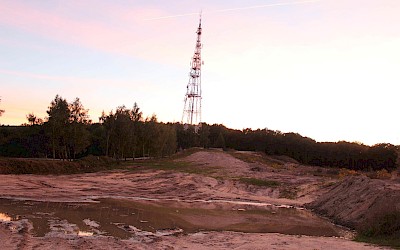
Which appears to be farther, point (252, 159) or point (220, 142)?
point (220, 142)

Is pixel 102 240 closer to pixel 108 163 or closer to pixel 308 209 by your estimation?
pixel 308 209

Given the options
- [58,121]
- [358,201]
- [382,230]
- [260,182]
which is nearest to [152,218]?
[382,230]

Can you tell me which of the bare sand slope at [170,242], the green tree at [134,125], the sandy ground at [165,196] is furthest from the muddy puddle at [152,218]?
the green tree at [134,125]

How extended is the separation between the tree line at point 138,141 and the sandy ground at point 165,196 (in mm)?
14854

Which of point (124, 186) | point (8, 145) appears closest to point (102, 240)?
point (124, 186)

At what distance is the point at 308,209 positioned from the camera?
26.8 metres

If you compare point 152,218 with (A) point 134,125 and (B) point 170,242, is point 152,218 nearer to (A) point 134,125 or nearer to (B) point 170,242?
(B) point 170,242

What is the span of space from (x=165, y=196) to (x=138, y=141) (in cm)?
4118

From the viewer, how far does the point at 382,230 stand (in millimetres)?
16734

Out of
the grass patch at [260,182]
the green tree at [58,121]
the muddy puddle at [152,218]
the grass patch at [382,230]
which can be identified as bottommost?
the muddy puddle at [152,218]

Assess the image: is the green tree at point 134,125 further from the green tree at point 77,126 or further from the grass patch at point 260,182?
the grass patch at point 260,182

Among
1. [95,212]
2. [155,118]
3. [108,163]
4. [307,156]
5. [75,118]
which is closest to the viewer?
[95,212]

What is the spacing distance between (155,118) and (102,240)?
64.9m

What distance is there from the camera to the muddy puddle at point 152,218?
15812mm
